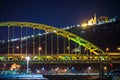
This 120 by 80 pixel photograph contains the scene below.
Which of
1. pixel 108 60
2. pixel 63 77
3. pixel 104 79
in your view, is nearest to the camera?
pixel 104 79

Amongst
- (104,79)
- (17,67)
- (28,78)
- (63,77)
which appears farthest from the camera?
(17,67)

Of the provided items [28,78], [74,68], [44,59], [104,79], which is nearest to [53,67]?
[74,68]

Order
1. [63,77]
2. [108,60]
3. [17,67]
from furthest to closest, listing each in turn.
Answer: [17,67], [108,60], [63,77]

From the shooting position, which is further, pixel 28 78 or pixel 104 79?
pixel 104 79

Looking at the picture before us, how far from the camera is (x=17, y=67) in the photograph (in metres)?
160

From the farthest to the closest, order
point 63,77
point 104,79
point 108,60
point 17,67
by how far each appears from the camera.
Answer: point 17,67
point 108,60
point 63,77
point 104,79

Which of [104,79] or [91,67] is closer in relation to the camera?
[104,79]

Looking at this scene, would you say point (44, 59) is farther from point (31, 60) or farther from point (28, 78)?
point (28, 78)

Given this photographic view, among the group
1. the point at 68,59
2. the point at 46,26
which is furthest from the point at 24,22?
the point at 68,59

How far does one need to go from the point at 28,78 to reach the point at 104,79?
79.5 feet

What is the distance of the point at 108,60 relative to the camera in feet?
395

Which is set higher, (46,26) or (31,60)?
(46,26)

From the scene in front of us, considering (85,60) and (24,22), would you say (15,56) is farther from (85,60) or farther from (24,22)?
(85,60)

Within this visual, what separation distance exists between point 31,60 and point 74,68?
54133 millimetres
